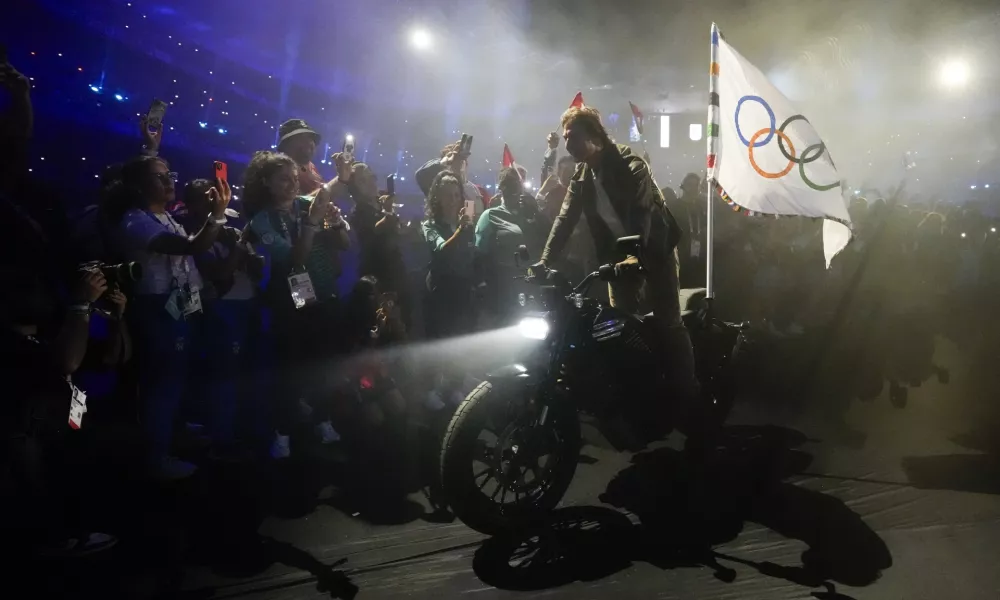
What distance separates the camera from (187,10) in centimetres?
806

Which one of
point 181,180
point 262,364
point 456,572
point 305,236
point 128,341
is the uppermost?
point 181,180

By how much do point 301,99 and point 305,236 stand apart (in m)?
9.41

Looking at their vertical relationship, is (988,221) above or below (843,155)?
below

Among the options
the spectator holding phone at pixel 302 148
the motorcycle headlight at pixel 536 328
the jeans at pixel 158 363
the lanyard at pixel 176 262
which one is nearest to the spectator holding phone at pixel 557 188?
the spectator holding phone at pixel 302 148

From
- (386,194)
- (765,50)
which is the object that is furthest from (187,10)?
(765,50)

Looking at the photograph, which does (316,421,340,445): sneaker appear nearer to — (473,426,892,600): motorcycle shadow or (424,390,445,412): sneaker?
(424,390,445,412): sneaker

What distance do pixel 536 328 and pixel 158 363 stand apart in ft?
→ 8.06

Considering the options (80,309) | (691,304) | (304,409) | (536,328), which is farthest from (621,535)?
(80,309)

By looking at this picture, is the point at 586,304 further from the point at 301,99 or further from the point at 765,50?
the point at 765,50

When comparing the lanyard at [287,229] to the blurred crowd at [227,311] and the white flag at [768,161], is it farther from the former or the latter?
the white flag at [768,161]

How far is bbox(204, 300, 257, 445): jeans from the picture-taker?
13.0ft

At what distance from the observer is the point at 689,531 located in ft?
10.2

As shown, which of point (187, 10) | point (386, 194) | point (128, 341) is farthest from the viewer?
point (187, 10)

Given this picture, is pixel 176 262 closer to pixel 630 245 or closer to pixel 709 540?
pixel 630 245
